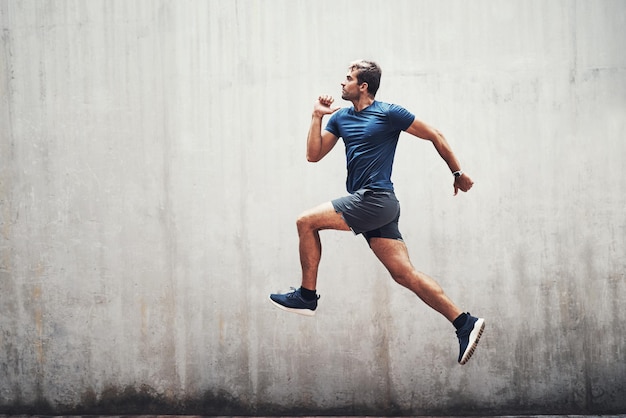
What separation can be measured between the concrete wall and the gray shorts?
102 cm

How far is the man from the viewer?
13.5 feet

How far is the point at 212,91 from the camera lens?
5.29m

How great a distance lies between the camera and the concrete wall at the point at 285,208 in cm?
515

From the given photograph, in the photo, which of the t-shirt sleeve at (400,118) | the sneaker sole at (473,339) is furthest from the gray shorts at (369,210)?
the sneaker sole at (473,339)

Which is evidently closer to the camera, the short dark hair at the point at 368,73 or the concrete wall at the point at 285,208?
the short dark hair at the point at 368,73

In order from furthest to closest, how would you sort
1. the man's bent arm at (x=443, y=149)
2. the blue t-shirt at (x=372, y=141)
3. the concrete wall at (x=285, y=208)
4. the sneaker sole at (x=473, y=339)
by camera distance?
the concrete wall at (x=285, y=208) → the man's bent arm at (x=443, y=149) → the blue t-shirt at (x=372, y=141) → the sneaker sole at (x=473, y=339)

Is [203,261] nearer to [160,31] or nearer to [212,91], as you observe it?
[212,91]

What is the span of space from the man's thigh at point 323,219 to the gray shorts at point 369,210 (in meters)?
0.03

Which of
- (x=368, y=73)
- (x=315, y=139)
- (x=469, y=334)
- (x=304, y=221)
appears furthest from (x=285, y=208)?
(x=469, y=334)

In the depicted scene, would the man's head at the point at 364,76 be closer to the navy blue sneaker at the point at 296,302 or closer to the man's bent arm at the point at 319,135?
the man's bent arm at the point at 319,135

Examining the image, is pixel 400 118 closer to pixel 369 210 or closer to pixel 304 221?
pixel 369 210

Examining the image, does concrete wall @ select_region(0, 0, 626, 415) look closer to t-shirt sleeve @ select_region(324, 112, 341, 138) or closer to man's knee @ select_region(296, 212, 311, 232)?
t-shirt sleeve @ select_region(324, 112, 341, 138)

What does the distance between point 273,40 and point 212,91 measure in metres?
0.69

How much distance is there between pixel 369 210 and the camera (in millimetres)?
4129
